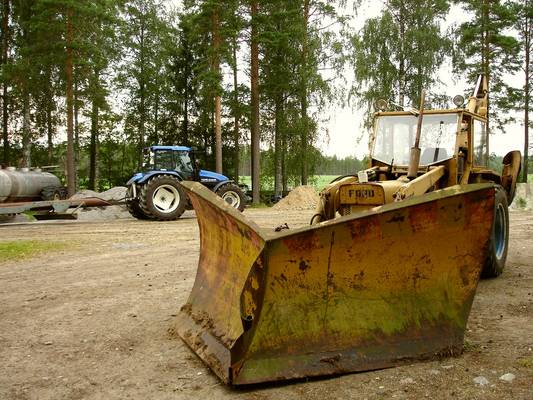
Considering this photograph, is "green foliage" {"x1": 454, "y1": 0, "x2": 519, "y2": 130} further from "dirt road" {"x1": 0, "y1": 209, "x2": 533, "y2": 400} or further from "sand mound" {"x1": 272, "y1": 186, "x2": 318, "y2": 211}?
"dirt road" {"x1": 0, "y1": 209, "x2": 533, "y2": 400}

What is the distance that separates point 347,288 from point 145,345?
5.30 ft

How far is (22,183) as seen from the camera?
17719mm

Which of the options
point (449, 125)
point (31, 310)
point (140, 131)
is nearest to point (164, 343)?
point (31, 310)

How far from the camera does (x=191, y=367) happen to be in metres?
3.49

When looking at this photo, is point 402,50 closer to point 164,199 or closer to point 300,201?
point 300,201

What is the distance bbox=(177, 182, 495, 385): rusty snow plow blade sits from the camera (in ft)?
10.3

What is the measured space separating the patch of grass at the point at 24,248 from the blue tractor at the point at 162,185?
4.06 metres

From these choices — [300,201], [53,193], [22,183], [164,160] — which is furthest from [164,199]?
[300,201]

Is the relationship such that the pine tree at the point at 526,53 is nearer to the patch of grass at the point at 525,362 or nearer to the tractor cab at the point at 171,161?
the tractor cab at the point at 171,161

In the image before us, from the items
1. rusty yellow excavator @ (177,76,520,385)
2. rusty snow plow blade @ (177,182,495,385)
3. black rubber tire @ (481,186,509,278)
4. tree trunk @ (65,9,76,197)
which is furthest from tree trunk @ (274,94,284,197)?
rusty snow plow blade @ (177,182,495,385)

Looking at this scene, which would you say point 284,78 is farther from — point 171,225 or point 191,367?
point 191,367

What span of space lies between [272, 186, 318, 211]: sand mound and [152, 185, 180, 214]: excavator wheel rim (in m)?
6.53

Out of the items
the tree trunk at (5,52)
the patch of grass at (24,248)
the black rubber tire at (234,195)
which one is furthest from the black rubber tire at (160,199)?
the tree trunk at (5,52)

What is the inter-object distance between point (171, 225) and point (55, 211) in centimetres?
342
